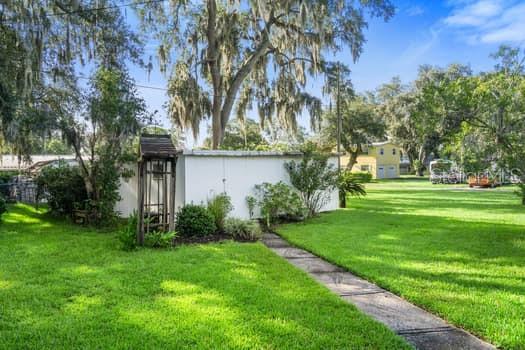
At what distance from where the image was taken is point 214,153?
28.2 ft

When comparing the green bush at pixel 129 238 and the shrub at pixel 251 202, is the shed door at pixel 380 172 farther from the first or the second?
the green bush at pixel 129 238

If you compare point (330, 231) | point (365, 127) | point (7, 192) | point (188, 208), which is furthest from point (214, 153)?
point (365, 127)

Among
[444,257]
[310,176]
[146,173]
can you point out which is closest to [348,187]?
[310,176]

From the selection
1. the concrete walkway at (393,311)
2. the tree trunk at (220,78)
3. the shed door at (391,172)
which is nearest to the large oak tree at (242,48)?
the tree trunk at (220,78)

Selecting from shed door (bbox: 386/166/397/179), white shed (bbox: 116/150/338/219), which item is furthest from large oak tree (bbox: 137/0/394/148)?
shed door (bbox: 386/166/397/179)

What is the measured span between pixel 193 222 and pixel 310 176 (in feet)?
12.1

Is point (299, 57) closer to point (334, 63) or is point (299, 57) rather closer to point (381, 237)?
point (334, 63)

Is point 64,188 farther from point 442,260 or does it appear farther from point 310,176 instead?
point 442,260

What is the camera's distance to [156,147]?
6461mm

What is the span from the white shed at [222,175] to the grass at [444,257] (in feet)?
4.87

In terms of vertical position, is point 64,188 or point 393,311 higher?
point 64,188

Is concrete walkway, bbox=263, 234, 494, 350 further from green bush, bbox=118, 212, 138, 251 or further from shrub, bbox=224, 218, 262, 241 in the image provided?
green bush, bbox=118, 212, 138, 251

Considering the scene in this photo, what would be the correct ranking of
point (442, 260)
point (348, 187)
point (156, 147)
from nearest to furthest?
point (442, 260) < point (156, 147) < point (348, 187)

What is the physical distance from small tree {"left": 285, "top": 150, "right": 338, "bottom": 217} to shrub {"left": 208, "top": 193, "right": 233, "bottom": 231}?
2225 millimetres
